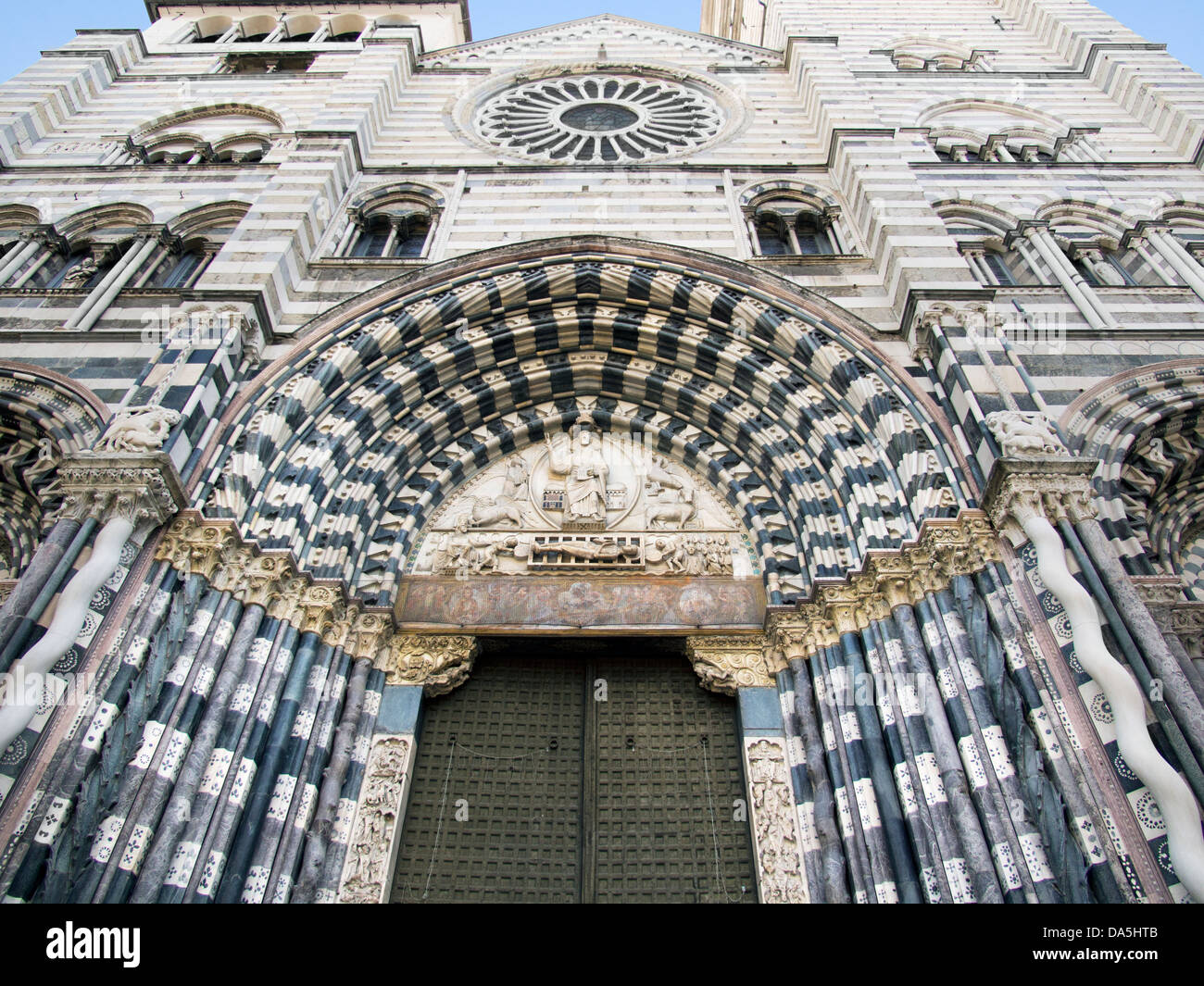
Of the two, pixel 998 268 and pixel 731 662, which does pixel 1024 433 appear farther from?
pixel 998 268

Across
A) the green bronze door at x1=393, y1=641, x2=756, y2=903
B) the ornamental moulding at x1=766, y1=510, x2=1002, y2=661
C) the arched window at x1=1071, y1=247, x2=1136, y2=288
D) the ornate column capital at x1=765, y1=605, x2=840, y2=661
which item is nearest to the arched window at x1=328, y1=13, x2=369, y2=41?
the arched window at x1=1071, y1=247, x2=1136, y2=288

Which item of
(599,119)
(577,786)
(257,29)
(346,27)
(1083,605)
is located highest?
(346,27)

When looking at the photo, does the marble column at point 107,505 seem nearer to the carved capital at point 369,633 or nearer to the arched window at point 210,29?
the carved capital at point 369,633

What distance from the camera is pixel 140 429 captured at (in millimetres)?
7262

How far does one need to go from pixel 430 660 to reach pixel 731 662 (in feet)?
9.40

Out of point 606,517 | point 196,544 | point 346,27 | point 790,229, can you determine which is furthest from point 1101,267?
point 346,27

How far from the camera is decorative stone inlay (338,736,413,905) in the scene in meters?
6.75

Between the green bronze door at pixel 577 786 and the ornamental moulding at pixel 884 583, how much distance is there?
99 cm

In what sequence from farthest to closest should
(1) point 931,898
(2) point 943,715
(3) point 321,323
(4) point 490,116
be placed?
(4) point 490,116 < (3) point 321,323 < (2) point 943,715 < (1) point 931,898

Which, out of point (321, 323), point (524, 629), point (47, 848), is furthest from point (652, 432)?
point (47, 848)

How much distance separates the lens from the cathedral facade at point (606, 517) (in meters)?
5.91

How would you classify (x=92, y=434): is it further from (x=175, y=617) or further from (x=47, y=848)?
(x=47, y=848)

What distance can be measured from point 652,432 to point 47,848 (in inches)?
A: 275

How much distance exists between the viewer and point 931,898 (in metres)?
5.77
